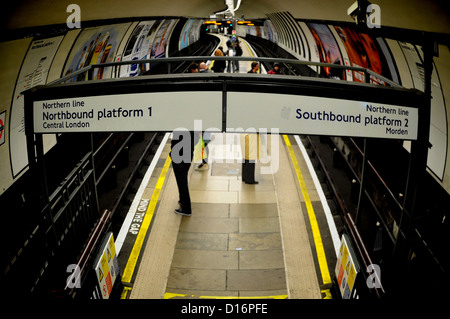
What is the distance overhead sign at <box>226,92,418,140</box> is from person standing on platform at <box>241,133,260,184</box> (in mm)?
4275

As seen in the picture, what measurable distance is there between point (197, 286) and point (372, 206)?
3660 millimetres

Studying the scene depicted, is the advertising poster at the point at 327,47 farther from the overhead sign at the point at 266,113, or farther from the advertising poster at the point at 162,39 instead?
the overhead sign at the point at 266,113

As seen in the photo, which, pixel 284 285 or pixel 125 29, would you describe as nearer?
pixel 284 285

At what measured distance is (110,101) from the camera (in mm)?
3746

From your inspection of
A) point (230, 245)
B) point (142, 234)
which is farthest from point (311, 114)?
point (142, 234)

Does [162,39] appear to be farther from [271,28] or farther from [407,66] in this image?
[407,66]

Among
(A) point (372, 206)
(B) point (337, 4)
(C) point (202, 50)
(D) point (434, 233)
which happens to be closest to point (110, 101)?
(D) point (434, 233)

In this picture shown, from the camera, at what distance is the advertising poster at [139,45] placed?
483 inches

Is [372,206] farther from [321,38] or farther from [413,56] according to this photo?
[321,38]

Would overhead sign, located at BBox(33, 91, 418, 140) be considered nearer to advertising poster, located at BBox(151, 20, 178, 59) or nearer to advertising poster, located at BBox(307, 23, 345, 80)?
advertising poster, located at BBox(307, 23, 345, 80)

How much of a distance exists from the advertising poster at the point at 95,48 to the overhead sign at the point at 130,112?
4465 millimetres

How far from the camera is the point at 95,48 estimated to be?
9.37m

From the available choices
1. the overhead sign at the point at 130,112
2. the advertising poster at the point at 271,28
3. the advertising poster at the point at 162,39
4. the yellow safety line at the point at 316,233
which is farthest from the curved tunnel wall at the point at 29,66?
the advertising poster at the point at 271,28

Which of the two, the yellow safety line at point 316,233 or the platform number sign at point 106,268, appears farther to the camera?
the yellow safety line at point 316,233
